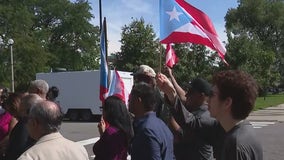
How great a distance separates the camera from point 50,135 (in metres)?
3.56

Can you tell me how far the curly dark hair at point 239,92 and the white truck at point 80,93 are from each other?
24.5 metres

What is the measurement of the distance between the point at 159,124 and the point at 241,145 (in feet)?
4.66

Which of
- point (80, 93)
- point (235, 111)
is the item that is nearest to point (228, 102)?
point (235, 111)

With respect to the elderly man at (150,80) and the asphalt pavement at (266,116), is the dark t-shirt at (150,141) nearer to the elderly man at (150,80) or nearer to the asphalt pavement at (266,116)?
the elderly man at (150,80)

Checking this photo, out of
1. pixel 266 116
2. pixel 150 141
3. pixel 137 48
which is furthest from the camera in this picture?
pixel 137 48

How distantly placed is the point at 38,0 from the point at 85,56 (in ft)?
27.6

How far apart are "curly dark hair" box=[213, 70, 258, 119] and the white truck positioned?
80.3ft

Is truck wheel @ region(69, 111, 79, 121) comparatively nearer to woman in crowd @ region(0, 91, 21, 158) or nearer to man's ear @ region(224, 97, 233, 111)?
woman in crowd @ region(0, 91, 21, 158)

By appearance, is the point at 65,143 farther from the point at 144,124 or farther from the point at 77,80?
the point at 77,80

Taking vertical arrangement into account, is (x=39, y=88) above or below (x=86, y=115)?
above

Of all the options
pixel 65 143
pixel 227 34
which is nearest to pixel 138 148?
pixel 65 143

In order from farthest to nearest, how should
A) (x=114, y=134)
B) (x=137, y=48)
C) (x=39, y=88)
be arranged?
(x=137, y=48), (x=39, y=88), (x=114, y=134)

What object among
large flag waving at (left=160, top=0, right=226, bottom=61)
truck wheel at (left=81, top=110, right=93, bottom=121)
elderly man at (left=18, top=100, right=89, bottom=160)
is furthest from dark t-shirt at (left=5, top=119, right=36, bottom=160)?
truck wheel at (left=81, top=110, right=93, bottom=121)

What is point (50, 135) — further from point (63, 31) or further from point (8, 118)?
point (63, 31)
